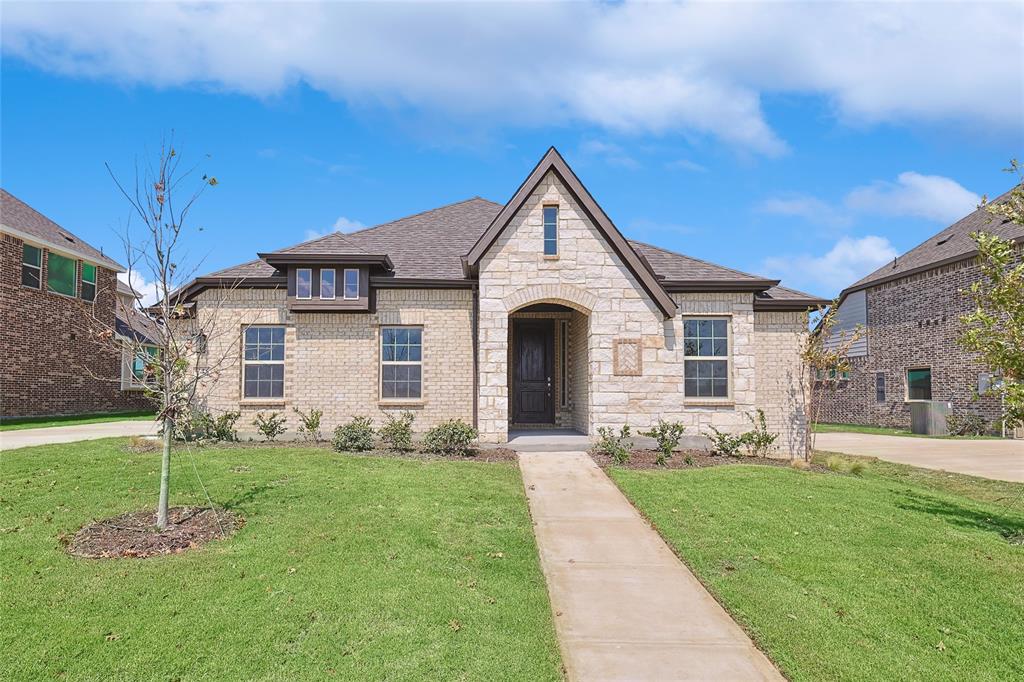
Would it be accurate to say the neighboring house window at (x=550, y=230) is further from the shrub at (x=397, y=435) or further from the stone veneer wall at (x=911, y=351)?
the stone veneer wall at (x=911, y=351)

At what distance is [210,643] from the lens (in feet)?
14.7

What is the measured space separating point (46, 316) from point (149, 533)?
840 inches

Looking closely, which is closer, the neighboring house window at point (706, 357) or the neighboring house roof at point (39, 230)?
the neighboring house window at point (706, 357)

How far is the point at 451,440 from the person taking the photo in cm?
1234

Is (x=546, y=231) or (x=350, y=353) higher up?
(x=546, y=231)

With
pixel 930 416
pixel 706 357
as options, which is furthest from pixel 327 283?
pixel 930 416

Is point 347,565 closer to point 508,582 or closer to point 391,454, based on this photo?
point 508,582

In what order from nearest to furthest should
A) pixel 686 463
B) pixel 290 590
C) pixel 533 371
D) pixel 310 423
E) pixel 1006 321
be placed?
pixel 290 590 → pixel 1006 321 → pixel 686 463 → pixel 310 423 → pixel 533 371

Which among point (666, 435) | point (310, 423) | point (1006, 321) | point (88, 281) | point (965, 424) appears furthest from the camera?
point (88, 281)

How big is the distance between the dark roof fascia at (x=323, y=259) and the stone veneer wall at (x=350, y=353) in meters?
0.90

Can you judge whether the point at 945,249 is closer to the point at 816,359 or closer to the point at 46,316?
the point at 816,359

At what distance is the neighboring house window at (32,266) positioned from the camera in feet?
72.3

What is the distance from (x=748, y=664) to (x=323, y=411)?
1203 centimetres

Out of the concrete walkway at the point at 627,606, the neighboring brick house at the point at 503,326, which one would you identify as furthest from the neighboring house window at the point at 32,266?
the concrete walkway at the point at 627,606
